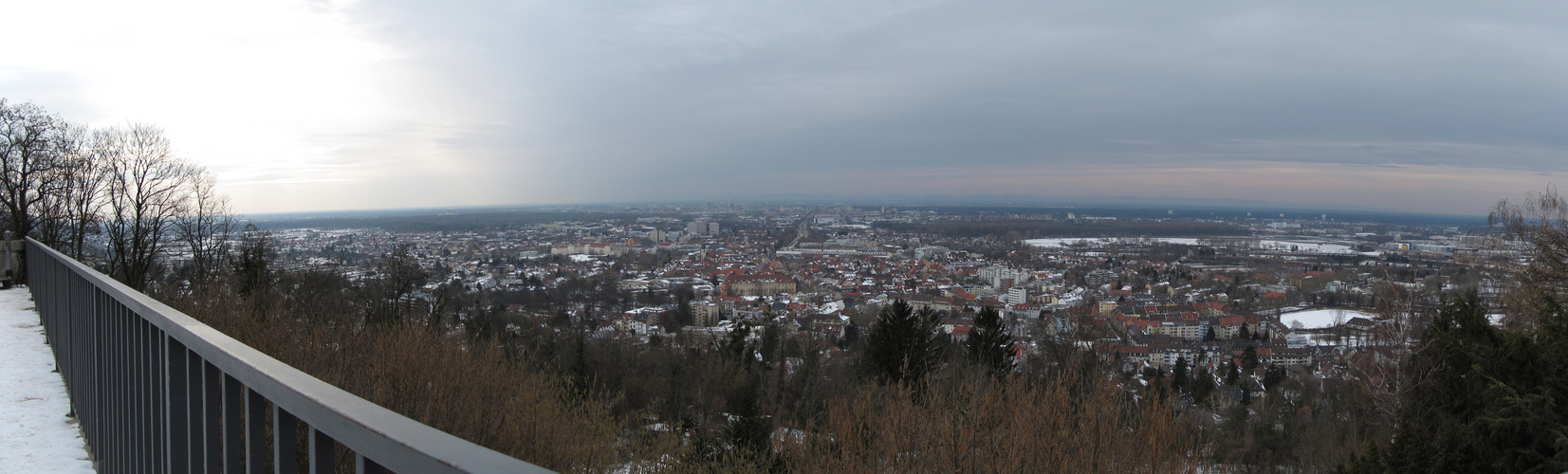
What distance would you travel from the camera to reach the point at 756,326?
33.2 meters

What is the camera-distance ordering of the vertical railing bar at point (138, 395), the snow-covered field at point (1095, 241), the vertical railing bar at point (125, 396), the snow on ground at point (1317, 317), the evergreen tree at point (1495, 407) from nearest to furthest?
the vertical railing bar at point (138, 395) → the vertical railing bar at point (125, 396) → the evergreen tree at point (1495, 407) → the snow on ground at point (1317, 317) → the snow-covered field at point (1095, 241)

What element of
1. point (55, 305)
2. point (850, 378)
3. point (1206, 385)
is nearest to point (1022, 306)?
point (1206, 385)

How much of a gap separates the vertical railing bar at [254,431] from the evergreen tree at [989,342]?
69.7ft

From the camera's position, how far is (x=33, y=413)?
12.4 ft

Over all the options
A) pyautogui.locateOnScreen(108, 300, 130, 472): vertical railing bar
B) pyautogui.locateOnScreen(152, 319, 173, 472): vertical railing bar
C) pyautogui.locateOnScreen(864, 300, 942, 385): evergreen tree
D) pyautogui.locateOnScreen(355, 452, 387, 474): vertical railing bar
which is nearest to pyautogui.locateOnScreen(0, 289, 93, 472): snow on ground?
pyautogui.locateOnScreen(108, 300, 130, 472): vertical railing bar

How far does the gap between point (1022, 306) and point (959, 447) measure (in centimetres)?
4600

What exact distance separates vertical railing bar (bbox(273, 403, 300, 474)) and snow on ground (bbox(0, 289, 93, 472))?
290 centimetres

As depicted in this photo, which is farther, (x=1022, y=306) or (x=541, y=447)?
(x=1022, y=306)

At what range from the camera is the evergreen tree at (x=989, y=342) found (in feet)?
72.1

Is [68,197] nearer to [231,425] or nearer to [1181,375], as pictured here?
[231,425]

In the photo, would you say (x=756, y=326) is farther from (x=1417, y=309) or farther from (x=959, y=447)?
(x=959, y=447)

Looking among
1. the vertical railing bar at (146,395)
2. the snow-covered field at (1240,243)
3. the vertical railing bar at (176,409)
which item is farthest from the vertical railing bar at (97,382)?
the snow-covered field at (1240,243)

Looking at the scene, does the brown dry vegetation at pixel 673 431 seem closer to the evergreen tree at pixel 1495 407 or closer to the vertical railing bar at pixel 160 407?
the evergreen tree at pixel 1495 407

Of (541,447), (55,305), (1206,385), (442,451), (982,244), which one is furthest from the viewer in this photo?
(982,244)
